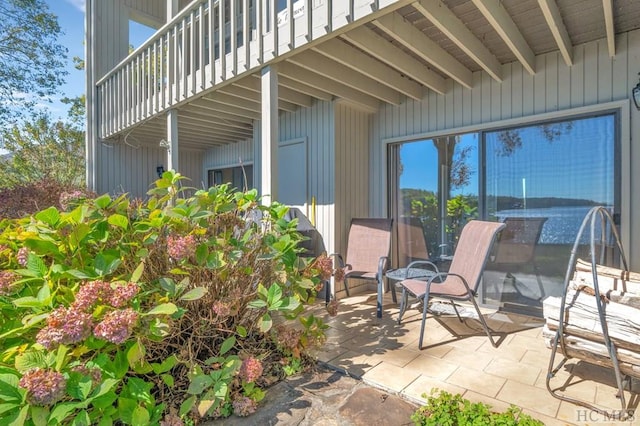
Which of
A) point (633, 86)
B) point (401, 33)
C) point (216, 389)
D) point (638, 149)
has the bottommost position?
point (216, 389)

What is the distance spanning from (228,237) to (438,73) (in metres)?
3.19

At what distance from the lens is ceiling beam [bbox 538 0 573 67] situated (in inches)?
91.2

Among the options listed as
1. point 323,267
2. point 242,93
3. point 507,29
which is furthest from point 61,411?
point 507,29

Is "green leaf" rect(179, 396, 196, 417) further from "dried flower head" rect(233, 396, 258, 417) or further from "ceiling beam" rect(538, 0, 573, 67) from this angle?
"ceiling beam" rect(538, 0, 573, 67)

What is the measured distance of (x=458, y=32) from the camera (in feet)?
8.89

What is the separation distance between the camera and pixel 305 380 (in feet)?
7.39

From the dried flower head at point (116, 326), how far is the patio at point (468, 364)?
1.50 metres

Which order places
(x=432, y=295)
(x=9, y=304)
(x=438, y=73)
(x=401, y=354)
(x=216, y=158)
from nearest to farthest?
(x=9, y=304)
(x=401, y=354)
(x=432, y=295)
(x=438, y=73)
(x=216, y=158)

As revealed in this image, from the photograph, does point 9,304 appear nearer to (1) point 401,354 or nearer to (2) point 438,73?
(1) point 401,354

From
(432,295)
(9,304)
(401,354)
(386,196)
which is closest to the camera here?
(9,304)

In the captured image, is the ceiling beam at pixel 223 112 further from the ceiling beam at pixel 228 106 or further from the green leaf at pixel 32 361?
the green leaf at pixel 32 361

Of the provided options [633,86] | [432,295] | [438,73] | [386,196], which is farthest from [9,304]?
[633,86]

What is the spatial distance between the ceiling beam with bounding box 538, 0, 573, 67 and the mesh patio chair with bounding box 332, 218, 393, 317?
7.75ft

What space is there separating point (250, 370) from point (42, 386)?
0.94 meters
